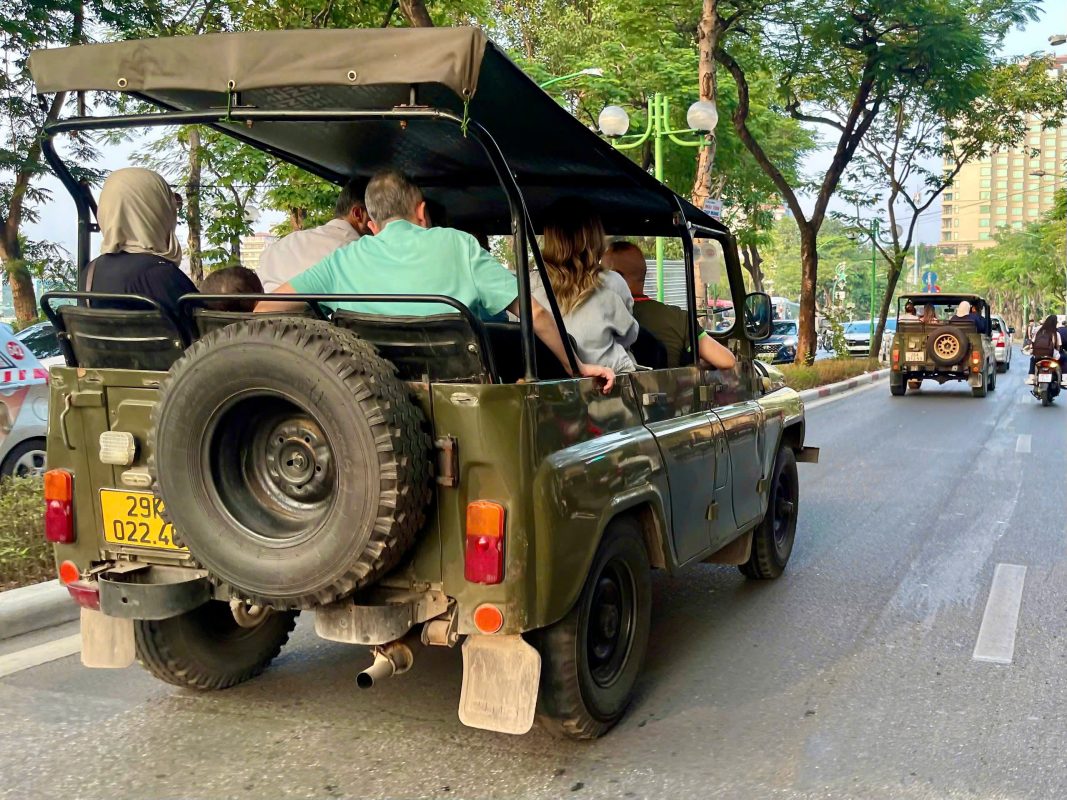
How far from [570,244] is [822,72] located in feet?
60.1

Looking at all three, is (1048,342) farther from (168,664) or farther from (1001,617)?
(168,664)

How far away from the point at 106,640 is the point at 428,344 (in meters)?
1.70

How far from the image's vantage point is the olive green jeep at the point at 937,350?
19.1m

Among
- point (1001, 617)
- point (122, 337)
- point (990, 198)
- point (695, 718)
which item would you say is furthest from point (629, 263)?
point (990, 198)

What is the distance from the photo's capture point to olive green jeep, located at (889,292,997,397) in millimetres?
19125

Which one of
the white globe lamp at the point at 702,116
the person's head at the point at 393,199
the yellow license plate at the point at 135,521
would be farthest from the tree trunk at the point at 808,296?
the yellow license plate at the point at 135,521

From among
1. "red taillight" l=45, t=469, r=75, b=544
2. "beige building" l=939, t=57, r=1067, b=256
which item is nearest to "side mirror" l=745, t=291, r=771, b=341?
"red taillight" l=45, t=469, r=75, b=544

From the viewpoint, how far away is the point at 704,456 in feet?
14.3

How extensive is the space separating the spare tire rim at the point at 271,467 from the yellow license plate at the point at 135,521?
38cm

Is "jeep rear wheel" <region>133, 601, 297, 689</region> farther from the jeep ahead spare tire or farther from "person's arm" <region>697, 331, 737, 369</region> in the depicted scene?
"person's arm" <region>697, 331, 737, 369</region>

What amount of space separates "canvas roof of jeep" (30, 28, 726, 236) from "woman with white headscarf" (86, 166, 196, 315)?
1.11 ft

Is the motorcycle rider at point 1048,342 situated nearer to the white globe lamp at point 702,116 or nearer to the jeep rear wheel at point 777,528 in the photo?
the white globe lamp at point 702,116

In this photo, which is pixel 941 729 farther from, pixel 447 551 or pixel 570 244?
pixel 570 244

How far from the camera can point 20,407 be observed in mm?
7324
